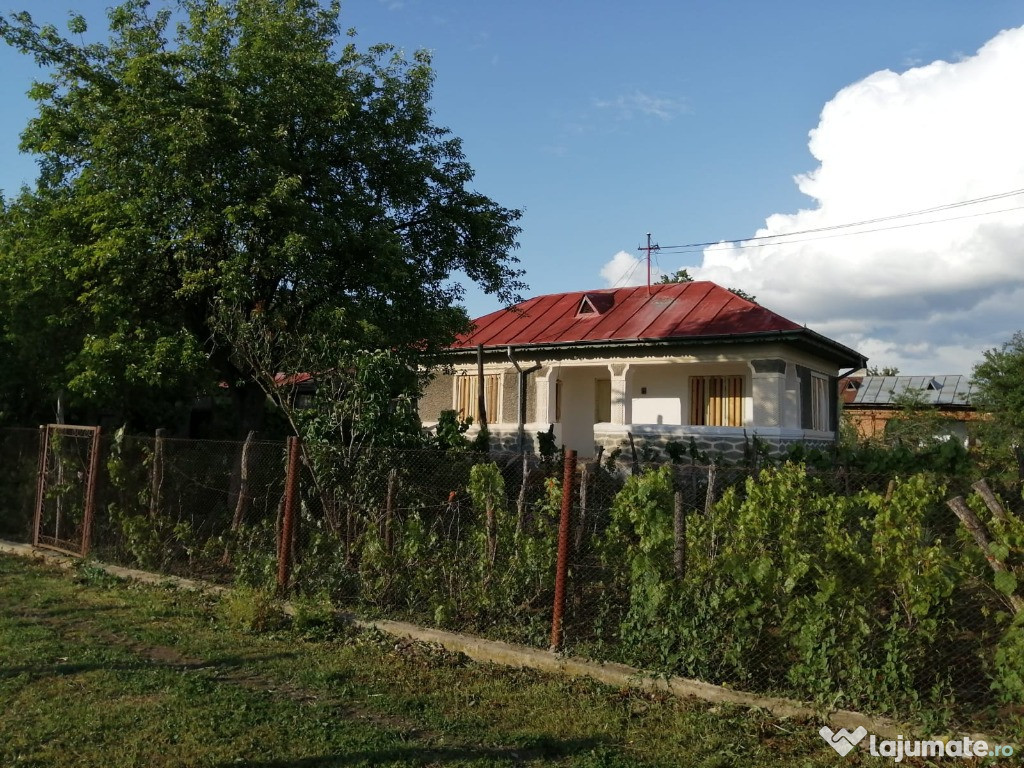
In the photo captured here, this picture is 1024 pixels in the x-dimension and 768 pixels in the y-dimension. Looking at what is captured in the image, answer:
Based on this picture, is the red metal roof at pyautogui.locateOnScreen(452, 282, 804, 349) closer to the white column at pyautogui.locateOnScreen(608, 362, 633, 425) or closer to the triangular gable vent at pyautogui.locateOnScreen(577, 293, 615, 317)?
the triangular gable vent at pyautogui.locateOnScreen(577, 293, 615, 317)

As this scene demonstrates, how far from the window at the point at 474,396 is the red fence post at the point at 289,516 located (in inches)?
449

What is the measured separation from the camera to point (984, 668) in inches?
178

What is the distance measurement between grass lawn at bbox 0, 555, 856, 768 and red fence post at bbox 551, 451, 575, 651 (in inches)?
14.9

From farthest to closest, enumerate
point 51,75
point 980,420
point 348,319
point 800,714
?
point 980,420 → point 51,75 → point 348,319 → point 800,714

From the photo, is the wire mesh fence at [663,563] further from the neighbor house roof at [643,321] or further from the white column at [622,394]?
the white column at [622,394]

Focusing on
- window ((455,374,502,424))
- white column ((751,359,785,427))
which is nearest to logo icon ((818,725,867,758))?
white column ((751,359,785,427))

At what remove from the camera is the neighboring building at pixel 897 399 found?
37.4m

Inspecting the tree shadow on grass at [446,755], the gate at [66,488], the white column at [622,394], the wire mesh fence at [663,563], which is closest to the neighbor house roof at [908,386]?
the white column at [622,394]

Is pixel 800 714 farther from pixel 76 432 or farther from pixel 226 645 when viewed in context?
pixel 76 432

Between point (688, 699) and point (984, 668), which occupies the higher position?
point (984, 668)

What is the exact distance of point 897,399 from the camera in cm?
3647

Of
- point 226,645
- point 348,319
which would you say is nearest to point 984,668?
point 226,645

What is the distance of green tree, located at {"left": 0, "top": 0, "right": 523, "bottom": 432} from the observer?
10273mm

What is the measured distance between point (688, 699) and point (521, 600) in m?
1.70
